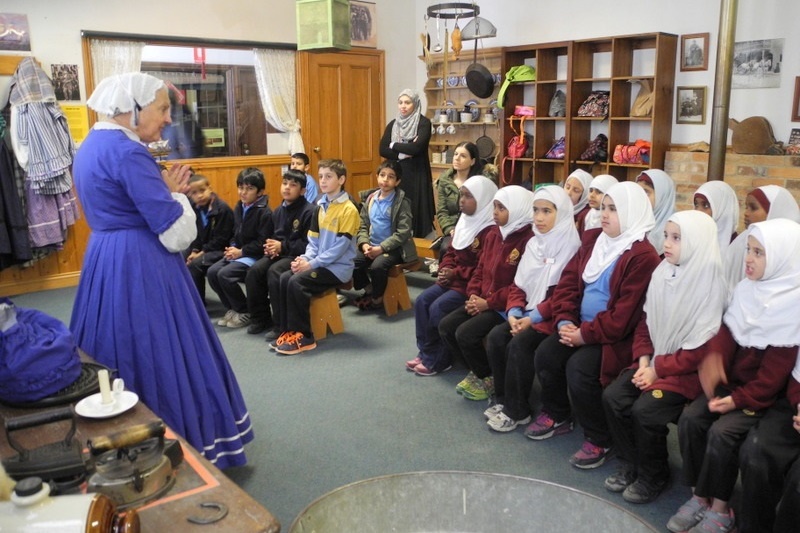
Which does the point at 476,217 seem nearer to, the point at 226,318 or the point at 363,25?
the point at 226,318

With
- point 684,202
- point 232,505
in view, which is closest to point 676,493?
point 232,505

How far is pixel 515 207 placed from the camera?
3.44 meters

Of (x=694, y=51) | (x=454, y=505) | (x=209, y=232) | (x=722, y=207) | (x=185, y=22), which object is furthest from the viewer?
(x=185, y=22)

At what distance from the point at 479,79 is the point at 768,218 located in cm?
432

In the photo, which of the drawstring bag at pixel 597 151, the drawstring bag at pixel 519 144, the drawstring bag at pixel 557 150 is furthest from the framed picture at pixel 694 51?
the drawstring bag at pixel 519 144

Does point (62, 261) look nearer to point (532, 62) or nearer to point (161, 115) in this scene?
point (161, 115)

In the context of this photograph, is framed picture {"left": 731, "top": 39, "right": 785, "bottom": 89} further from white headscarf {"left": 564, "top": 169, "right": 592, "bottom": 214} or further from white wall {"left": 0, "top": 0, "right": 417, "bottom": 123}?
white wall {"left": 0, "top": 0, "right": 417, "bottom": 123}

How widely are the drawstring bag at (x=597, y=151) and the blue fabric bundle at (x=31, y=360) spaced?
17.3 feet

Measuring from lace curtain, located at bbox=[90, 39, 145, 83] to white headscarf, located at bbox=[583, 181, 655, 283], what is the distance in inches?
186

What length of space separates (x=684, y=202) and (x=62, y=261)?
5.11 metres

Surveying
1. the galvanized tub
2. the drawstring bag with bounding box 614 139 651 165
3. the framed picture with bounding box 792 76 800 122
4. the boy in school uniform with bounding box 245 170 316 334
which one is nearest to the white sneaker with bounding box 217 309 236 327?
the boy in school uniform with bounding box 245 170 316 334

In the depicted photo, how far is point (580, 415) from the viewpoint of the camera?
284 centimetres

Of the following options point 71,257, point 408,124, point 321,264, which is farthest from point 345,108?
point 321,264

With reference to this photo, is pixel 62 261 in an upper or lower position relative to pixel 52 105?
lower
